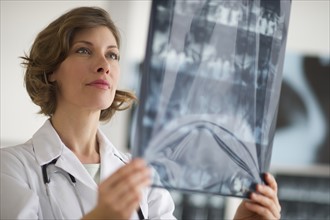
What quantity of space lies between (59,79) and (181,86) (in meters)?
0.50

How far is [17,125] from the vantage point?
8.07ft

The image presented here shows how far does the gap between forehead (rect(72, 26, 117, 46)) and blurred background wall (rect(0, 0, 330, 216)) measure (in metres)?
0.85

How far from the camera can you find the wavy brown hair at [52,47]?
1446 millimetres

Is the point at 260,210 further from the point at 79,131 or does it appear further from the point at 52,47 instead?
the point at 52,47

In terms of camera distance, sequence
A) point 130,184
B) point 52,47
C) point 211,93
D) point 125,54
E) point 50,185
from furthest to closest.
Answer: point 125,54 → point 52,47 → point 50,185 → point 211,93 → point 130,184

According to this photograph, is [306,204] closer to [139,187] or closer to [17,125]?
[17,125]

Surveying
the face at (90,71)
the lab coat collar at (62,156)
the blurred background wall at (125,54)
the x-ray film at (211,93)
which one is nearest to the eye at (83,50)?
the face at (90,71)

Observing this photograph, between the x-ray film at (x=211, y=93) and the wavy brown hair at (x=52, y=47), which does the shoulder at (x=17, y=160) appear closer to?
the wavy brown hair at (x=52, y=47)

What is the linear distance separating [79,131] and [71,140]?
0.11 feet

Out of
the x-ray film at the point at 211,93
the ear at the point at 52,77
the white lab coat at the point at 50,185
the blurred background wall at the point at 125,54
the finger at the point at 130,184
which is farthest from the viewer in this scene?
the blurred background wall at the point at 125,54

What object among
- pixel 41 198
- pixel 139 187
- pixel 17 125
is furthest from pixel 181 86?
pixel 17 125

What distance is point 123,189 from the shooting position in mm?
953

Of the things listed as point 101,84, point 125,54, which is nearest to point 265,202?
point 101,84

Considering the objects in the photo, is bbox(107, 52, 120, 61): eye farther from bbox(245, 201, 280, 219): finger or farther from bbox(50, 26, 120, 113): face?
bbox(245, 201, 280, 219): finger
